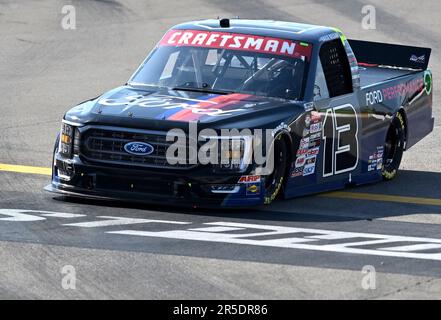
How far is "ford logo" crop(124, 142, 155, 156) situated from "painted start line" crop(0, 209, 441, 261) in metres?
0.60

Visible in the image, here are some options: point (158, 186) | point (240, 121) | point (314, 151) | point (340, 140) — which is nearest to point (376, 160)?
point (340, 140)

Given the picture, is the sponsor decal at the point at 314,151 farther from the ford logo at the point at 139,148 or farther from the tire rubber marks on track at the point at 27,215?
the tire rubber marks on track at the point at 27,215

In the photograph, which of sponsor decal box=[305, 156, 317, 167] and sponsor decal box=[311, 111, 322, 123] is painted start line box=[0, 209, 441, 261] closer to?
sponsor decal box=[305, 156, 317, 167]

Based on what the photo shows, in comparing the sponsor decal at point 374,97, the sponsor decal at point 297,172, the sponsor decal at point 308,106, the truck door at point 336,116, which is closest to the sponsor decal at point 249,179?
the sponsor decal at point 297,172

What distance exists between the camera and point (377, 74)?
14.8m

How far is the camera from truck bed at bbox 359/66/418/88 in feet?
46.6

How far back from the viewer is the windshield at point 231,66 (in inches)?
495

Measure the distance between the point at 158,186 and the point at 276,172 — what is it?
1.12 metres

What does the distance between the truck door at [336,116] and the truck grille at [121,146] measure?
1.81m

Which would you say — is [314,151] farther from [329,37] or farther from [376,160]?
[376,160]

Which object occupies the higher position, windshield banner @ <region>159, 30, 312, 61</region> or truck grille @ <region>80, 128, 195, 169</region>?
windshield banner @ <region>159, 30, 312, 61</region>

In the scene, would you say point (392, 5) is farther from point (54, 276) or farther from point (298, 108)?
point (54, 276)

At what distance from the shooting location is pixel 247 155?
11461 millimetres

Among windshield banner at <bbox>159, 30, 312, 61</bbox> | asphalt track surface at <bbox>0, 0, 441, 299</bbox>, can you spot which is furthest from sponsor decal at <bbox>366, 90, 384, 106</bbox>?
windshield banner at <bbox>159, 30, 312, 61</bbox>
